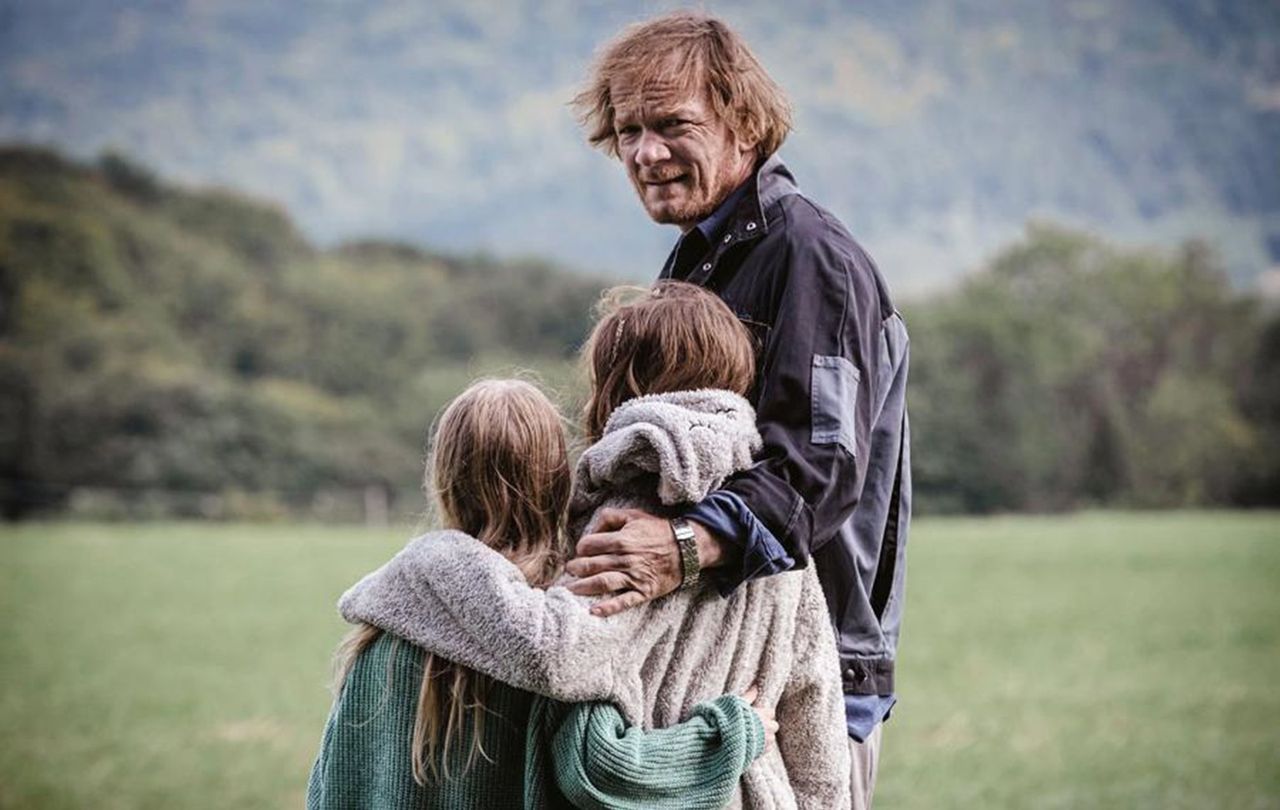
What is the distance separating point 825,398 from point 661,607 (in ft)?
1.55

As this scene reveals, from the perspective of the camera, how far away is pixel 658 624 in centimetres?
269

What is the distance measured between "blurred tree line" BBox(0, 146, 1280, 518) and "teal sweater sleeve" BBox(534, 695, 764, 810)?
147 ft

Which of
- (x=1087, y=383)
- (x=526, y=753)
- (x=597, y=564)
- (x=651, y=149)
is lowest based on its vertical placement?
(x=1087, y=383)

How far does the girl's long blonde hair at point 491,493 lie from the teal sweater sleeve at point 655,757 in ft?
0.75

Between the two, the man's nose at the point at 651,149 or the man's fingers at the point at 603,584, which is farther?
the man's nose at the point at 651,149

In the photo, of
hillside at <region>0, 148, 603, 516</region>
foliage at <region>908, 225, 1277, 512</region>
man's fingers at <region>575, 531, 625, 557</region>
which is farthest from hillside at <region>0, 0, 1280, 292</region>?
man's fingers at <region>575, 531, 625, 557</region>

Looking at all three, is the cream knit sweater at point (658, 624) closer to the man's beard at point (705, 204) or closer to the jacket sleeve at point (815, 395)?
the jacket sleeve at point (815, 395)

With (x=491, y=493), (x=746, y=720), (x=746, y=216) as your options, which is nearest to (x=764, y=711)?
(x=746, y=720)

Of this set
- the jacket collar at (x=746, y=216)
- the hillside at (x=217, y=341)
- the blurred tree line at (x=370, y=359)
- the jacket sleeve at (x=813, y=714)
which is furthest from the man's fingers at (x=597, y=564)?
the hillside at (x=217, y=341)

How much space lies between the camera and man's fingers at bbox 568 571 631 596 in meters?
2.61

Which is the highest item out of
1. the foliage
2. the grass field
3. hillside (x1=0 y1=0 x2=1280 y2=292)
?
hillside (x1=0 y1=0 x2=1280 y2=292)

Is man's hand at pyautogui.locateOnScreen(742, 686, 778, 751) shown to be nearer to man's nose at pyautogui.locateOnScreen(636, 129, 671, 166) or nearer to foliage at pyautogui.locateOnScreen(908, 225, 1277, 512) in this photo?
man's nose at pyautogui.locateOnScreen(636, 129, 671, 166)

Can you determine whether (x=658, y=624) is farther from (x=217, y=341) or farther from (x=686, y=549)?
(x=217, y=341)

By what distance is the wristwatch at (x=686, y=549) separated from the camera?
2.62 meters
